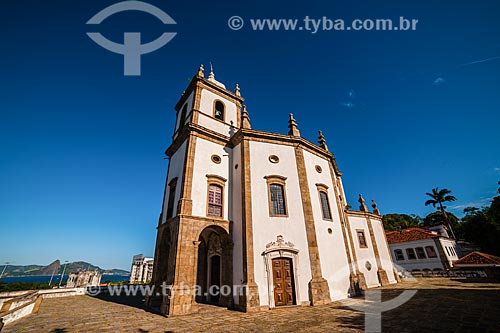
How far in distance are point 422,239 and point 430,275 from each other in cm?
540

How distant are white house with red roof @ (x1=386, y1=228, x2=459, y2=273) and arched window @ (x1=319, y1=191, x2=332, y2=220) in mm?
19541

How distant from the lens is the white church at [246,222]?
11.0 m

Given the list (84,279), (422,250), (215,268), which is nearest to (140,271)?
(84,279)

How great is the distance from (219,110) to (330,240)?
13.3 meters

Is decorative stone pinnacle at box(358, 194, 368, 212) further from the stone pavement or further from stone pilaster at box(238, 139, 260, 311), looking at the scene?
stone pilaster at box(238, 139, 260, 311)

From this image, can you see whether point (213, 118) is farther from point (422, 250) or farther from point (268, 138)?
point (422, 250)

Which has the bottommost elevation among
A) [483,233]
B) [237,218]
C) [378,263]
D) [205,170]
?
[378,263]

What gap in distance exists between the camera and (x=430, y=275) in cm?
2523

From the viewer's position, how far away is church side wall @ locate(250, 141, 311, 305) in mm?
11297

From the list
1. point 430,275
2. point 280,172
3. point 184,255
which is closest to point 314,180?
point 280,172

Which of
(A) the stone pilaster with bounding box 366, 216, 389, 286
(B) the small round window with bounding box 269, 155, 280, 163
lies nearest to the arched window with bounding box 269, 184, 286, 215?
(B) the small round window with bounding box 269, 155, 280, 163

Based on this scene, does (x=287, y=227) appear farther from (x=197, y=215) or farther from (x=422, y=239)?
(x=422, y=239)

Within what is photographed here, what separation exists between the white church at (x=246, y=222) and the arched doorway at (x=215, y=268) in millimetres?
57

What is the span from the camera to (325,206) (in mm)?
15016
